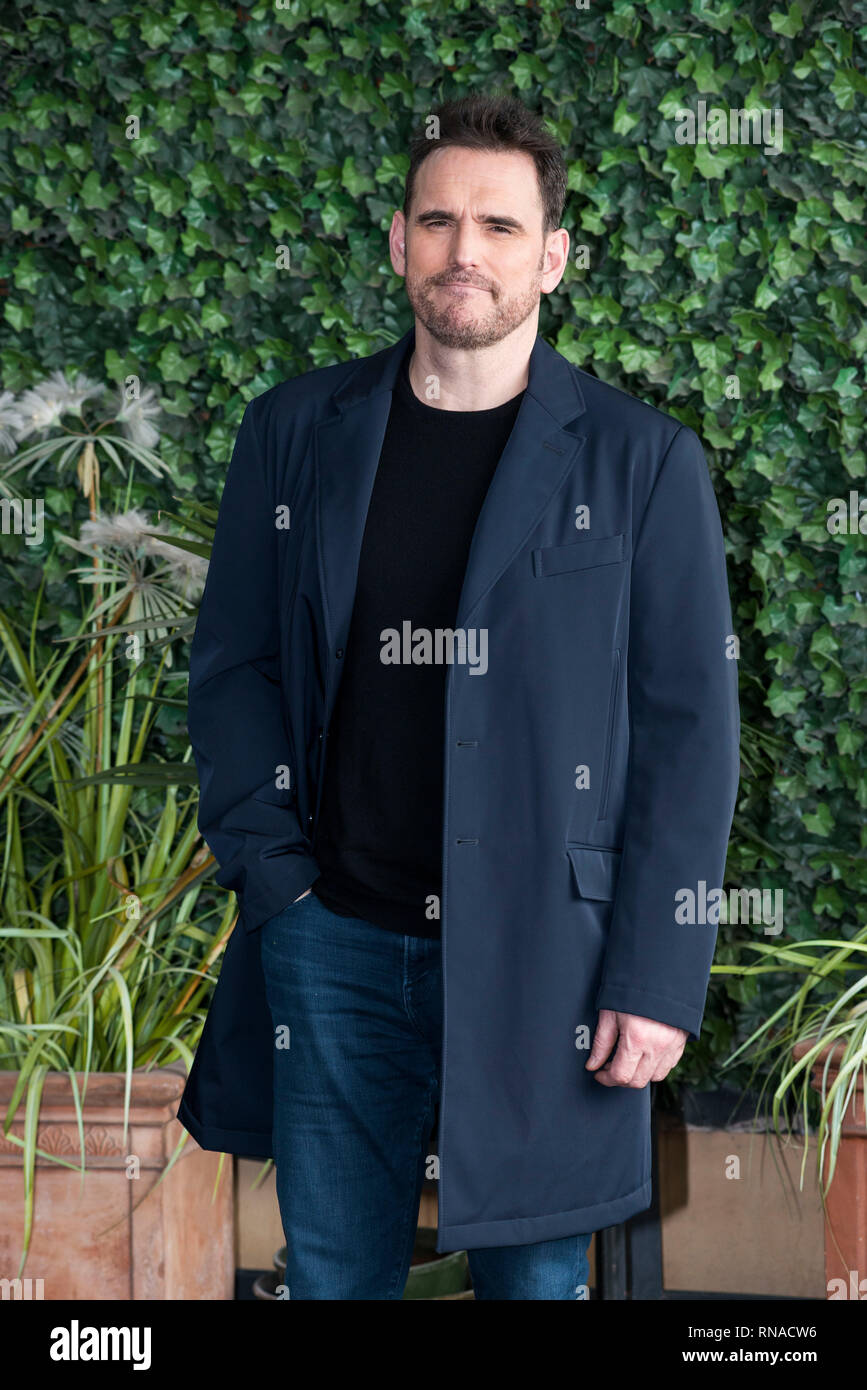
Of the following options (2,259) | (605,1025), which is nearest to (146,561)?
(2,259)

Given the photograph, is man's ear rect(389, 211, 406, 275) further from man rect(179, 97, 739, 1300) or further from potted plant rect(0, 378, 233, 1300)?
potted plant rect(0, 378, 233, 1300)

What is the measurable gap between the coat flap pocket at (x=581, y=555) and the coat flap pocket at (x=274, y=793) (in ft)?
1.35

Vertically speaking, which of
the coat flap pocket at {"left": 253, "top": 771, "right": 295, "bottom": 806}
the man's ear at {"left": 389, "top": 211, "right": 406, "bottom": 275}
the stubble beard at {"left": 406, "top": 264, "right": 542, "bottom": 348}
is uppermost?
the man's ear at {"left": 389, "top": 211, "right": 406, "bottom": 275}

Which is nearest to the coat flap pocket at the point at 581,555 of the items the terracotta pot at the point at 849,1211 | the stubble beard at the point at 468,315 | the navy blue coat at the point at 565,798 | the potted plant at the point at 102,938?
the navy blue coat at the point at 565,798

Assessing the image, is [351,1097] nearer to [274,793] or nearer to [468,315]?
[274,793]

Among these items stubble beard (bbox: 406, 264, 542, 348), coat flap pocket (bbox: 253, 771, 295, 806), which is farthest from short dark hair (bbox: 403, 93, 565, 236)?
coat flap pocket (bbox: 253, 771, 295, 806)

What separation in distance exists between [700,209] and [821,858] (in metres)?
1.31

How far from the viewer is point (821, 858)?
8.57ft

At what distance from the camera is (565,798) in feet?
4.79

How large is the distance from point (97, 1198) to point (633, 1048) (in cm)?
122

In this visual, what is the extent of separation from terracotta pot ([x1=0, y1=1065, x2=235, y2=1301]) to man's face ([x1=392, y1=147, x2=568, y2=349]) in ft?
4.65

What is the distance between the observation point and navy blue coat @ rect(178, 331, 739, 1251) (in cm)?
→ 145

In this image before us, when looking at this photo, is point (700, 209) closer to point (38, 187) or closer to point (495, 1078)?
point (38, 187)

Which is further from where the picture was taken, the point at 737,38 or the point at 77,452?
the point at 77,452
